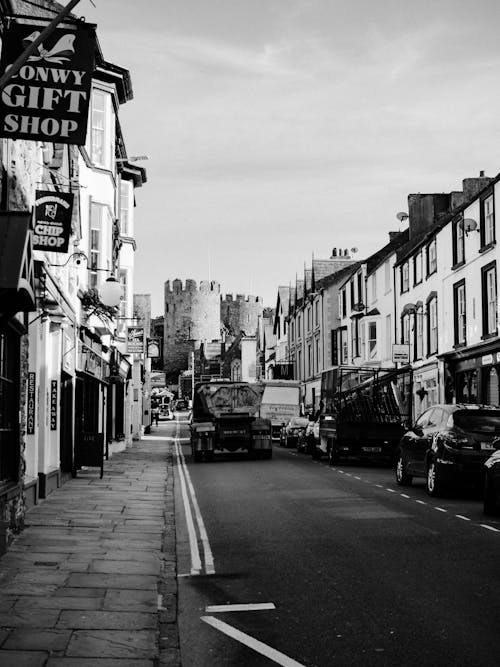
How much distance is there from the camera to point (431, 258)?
116 feet

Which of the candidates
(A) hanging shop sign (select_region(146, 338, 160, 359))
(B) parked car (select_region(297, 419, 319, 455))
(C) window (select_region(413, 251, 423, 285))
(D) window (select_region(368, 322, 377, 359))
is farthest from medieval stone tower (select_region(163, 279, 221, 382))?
(B) parked car (select_region(297, 419, 319, 455))

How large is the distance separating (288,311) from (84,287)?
5269cm

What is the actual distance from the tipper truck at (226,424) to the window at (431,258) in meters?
9.81

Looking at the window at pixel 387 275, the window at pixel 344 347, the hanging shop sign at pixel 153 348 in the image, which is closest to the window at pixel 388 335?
the window at pixel 387 275

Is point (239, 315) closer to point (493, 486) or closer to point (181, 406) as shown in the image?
point (181, 406)

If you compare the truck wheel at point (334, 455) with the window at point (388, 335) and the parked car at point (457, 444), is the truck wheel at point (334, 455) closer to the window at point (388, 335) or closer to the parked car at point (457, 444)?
the parked car at point (457, 444)

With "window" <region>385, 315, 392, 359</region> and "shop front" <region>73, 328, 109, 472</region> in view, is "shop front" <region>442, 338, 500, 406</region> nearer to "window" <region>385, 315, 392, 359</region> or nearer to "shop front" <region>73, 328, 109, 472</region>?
"window" <region>385, 315, 392, 359</region>

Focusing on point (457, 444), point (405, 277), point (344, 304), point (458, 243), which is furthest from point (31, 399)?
point (344, 304)

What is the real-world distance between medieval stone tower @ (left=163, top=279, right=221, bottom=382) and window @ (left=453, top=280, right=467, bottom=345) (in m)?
86.7

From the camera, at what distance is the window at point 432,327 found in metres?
34.6

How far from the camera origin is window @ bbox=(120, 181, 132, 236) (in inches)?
1457

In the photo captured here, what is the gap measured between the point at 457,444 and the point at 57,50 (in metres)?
9.31

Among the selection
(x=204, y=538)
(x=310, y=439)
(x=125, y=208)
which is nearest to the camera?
(x=204, y=538)

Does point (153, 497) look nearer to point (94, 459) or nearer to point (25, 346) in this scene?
point (94, 459)
